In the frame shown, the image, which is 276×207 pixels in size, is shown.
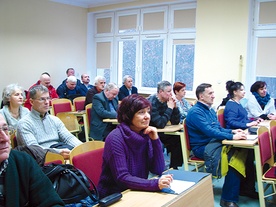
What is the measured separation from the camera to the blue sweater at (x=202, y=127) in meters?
3.30

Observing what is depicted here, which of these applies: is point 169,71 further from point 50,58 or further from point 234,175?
point 234,175

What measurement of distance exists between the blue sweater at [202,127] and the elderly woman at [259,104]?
199cm

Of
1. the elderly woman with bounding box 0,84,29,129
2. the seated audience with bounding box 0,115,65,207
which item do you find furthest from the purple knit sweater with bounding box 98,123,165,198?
the elderly woman with bounding box 0,84,29,129

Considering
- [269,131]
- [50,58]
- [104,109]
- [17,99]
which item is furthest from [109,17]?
[269,131]

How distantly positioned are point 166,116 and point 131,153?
210 cm

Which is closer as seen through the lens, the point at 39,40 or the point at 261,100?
the point at 261,100

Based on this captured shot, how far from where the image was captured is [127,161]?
6.48ft

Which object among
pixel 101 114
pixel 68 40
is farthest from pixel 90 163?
pixel 68 40

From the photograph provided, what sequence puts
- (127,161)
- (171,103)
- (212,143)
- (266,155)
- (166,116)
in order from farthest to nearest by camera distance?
(171,103) → (166,116) → (212,143) → (266,155) → (127,161)

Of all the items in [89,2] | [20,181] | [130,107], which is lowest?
[20,181]

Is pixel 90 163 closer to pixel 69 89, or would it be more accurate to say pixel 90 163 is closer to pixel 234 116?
pixel 234 116

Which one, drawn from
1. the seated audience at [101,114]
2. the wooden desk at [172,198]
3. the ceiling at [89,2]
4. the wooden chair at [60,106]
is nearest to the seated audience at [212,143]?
the wooden desk at [172,198]

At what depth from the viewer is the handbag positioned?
161cm

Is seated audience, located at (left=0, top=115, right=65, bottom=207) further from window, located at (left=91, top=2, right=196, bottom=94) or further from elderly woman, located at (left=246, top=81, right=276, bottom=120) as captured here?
window, located at (left=91, top=2, right=196, bottom=94)
